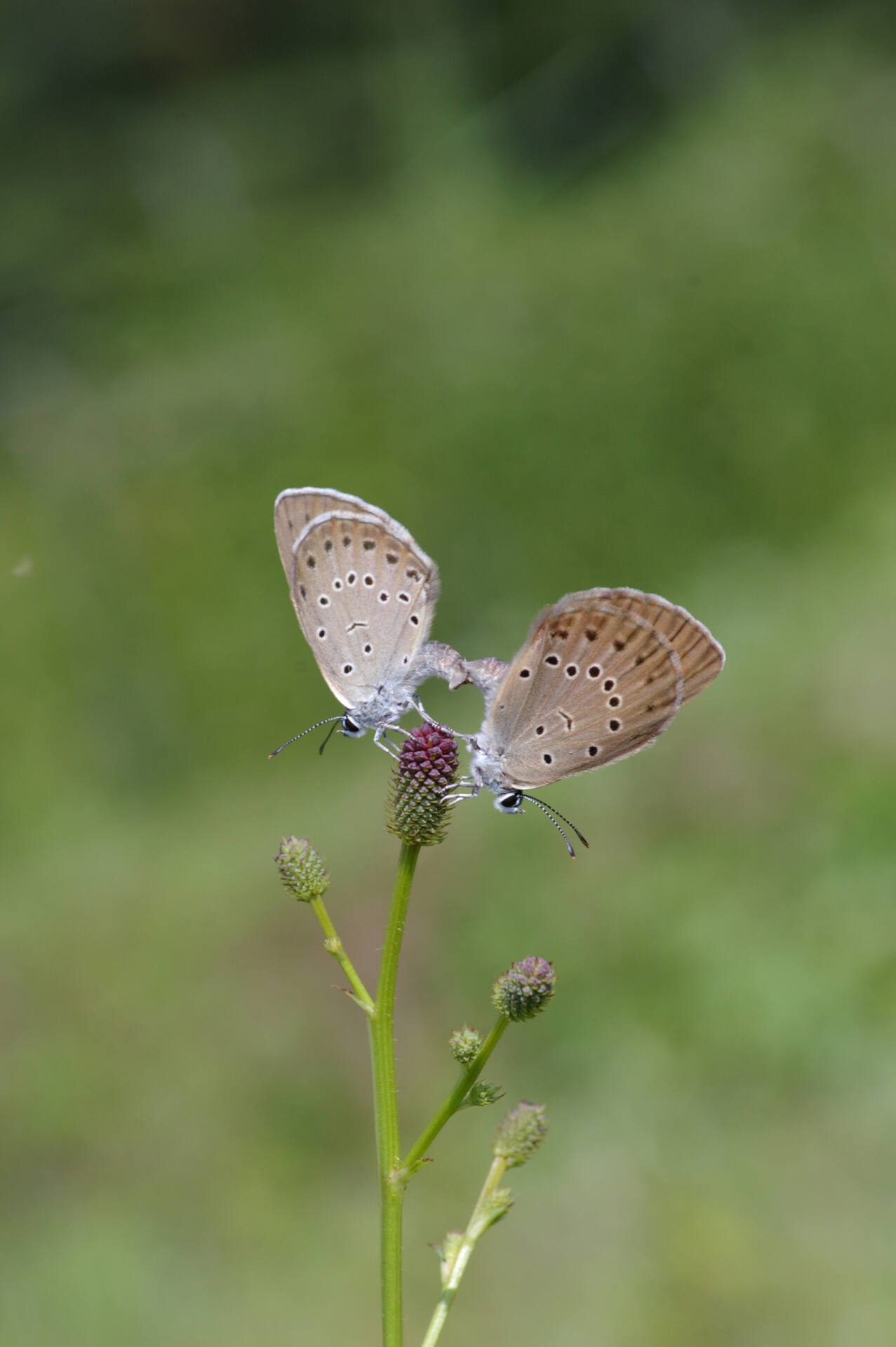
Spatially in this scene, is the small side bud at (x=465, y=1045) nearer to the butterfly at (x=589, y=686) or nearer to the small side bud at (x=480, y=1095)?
the small side bud at (x=480, y=1095)

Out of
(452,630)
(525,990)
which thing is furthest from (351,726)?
(452,630)

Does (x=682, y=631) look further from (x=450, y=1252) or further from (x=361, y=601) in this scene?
(x=450, y=1252)

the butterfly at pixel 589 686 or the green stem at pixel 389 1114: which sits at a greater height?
the butterfly at pixel 589 686

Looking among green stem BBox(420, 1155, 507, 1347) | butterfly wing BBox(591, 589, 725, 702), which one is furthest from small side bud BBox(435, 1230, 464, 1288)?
butterfly wing BBox(591, 589, 725, 702)

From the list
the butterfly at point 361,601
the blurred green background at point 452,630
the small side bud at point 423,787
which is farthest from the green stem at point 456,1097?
the blurred green background at point 452,630

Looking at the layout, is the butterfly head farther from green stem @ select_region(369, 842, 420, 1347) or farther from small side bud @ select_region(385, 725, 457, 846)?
green stem @ select_region(369, 842, 420, 1347)

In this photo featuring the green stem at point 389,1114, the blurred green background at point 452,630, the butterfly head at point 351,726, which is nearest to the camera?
the green stem at point 389,1114

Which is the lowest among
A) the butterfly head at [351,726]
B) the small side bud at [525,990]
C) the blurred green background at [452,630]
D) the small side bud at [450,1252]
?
the small side bud at [450,1252]

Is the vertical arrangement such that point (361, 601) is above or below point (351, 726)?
above

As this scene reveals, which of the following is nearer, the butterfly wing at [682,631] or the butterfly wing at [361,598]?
the butterfly wing at [682,631]
